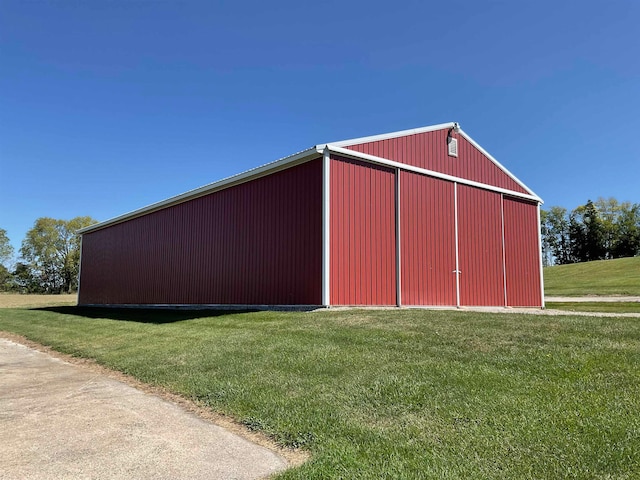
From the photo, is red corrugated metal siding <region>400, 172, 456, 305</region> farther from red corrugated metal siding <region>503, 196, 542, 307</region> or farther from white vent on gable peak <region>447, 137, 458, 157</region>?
red corrugated metal siding <region>503, 196, 542, 307</region>

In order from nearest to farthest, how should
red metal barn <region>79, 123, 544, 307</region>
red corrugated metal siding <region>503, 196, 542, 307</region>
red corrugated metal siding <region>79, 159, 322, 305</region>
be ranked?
red metal barn <region>79, 123, 544, 307</region>, red corrugated metal siding <region>79, 159, 322, 305</region>, red corrugated metal siding <region>503, 196, 542, 307</region>

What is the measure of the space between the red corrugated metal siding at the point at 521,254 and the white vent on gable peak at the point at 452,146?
3034 millimetres

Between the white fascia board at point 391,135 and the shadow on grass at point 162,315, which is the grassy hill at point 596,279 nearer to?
the white fascia board at point 391,135

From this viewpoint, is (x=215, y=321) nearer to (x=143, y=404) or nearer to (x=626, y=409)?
(x=143, y=404)

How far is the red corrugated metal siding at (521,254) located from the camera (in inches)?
579

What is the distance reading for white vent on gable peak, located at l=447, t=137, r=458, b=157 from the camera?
13.5m

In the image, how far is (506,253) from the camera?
14617mm

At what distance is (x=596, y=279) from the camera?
1335 inches

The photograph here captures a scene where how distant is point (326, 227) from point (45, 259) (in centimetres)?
6596

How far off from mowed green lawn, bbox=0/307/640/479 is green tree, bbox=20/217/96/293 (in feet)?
206

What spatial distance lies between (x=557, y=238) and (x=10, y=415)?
83.6 metres

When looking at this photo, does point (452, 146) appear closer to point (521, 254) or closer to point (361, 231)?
point (521, 254)

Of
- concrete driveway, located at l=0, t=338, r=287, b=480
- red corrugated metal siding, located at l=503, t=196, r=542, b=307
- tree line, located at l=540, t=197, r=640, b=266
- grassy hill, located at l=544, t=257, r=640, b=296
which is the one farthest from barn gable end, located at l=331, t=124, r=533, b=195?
tree line, located at l=540, t=197, r=640, b=266

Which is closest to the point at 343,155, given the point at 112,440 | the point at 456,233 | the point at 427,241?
the point at 427,241
